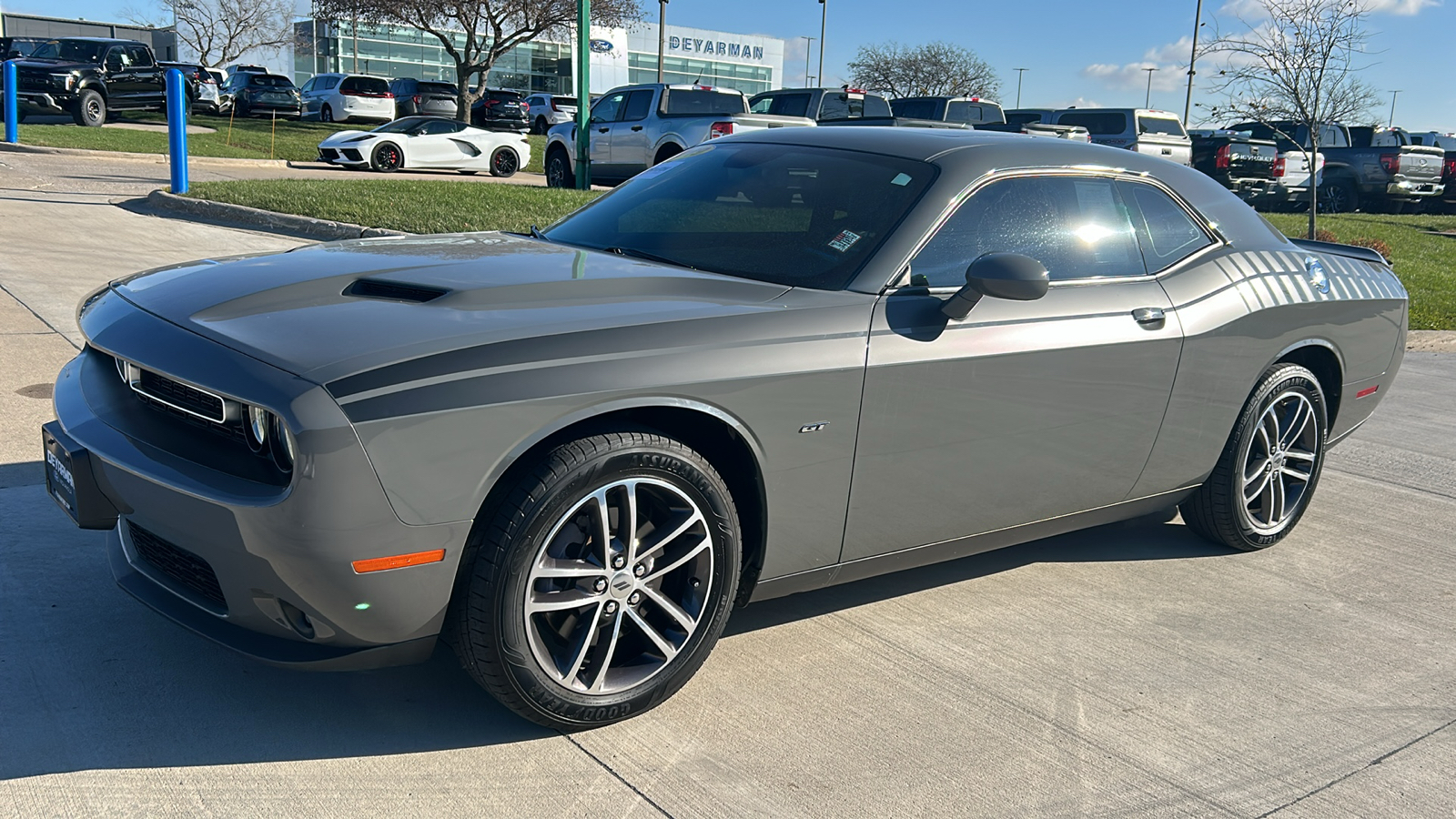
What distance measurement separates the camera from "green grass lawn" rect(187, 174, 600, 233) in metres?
11.9

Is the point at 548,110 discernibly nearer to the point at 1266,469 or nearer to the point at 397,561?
the point at 1266,469

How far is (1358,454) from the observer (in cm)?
641

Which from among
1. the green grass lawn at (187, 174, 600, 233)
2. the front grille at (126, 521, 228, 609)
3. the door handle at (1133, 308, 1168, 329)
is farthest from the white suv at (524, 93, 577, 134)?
the front grille at (126, 521, 228, 609)

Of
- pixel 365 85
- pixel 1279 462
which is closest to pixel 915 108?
pixel 1279 462

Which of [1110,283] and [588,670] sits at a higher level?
[1110,283]

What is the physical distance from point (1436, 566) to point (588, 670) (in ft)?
11.8

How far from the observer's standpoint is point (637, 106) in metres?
18.6

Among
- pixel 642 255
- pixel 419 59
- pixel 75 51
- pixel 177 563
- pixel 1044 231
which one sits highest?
pixel 419 59

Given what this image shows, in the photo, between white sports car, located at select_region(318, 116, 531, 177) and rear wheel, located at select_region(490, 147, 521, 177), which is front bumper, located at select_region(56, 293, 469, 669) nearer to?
white sports car, located at select_region(318, 116, 531, 177)

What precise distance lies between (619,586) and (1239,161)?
69.0 ft

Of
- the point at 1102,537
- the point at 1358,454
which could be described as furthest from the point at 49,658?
the point at 1358,454

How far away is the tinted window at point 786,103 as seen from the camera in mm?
20562

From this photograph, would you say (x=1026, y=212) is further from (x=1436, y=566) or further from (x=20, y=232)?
(x=20, y=232)

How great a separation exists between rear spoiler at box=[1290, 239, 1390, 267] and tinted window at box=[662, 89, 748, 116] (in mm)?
13574
